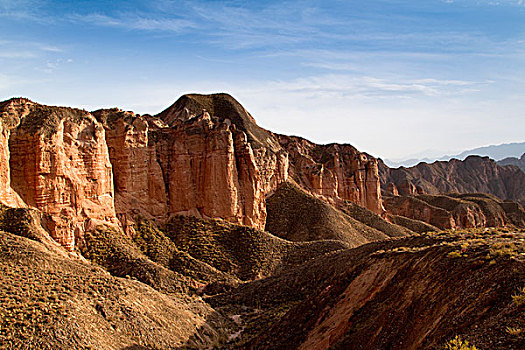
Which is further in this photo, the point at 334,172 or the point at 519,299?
the point at 334,172

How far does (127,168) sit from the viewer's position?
51719mm

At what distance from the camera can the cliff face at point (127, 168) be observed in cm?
4041

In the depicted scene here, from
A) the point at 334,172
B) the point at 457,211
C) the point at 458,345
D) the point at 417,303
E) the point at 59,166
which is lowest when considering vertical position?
the point at 457,211

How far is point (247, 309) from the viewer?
40.8m

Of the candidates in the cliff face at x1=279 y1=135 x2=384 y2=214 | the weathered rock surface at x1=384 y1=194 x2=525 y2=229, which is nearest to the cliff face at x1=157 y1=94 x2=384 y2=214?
the cliff face at x1=279 y1=135 x2=384 y2=214

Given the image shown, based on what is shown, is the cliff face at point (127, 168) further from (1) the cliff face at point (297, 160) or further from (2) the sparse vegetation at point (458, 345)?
(2) the sparse vegetation at point (458, 345)

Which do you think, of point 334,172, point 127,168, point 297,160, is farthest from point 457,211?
point 127,168

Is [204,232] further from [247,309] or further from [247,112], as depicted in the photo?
[247,112]

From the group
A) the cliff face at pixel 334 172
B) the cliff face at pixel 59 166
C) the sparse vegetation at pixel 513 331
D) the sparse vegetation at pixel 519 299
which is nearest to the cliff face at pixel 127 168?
the cliff face at pixel 59 166

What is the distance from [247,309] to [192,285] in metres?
6.71

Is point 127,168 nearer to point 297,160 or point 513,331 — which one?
point 513,331

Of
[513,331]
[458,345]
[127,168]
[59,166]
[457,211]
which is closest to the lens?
[513,331]

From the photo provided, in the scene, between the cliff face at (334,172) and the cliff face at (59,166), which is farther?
the cliff face at (334,172)

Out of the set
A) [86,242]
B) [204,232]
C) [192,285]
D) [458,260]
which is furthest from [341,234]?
[458,260]
